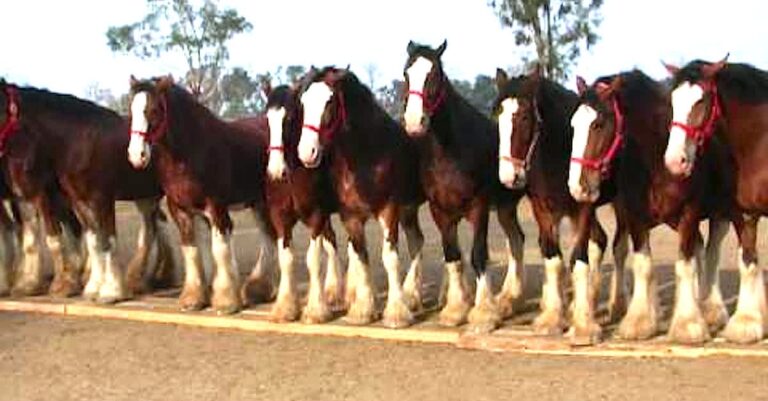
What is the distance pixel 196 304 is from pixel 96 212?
1550 mm

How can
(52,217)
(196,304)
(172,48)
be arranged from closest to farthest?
1. (196,304)
2. (52,217)
3. (172,48)

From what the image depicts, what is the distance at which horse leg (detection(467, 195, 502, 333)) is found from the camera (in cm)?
914

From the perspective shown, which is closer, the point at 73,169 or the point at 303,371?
the point at 303,371

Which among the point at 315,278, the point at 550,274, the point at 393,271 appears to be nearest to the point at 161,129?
the point at 315,278

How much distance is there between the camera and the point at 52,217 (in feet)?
38.1

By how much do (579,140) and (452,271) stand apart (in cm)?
214

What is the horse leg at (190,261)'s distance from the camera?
35.1ft

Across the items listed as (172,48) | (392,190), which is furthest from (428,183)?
(172,48)

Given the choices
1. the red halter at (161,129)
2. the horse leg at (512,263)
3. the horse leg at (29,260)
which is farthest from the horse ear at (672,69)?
the horse leg at (29,260)

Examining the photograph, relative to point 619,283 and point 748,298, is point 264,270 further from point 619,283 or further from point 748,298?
point 748,298

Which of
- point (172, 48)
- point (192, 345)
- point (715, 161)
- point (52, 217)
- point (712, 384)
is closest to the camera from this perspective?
point (712, 384)

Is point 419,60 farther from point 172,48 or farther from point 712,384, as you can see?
point 172,48

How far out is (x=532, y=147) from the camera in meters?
8.48

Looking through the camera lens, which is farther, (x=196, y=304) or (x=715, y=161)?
(x=196, y=304)
